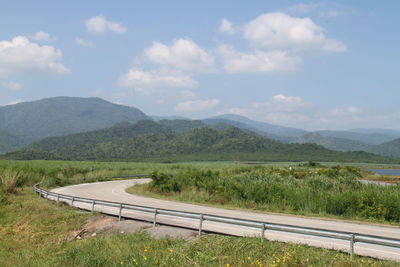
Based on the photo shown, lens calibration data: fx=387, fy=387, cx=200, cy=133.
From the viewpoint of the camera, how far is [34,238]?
67.2 ft

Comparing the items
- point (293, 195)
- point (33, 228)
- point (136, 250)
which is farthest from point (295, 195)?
point (33, 228)

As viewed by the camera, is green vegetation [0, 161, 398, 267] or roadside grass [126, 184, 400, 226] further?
roadside grass [126, 184, 400, 226]

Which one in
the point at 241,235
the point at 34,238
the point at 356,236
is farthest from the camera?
the point at 34,238

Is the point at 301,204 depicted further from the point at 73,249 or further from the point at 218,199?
the point at 73,249

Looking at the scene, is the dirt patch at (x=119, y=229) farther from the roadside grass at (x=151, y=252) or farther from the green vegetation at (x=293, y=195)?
the green vegetation at (x=293, y=195)

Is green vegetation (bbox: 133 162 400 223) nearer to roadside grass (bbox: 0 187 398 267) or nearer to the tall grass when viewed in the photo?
the tall grass

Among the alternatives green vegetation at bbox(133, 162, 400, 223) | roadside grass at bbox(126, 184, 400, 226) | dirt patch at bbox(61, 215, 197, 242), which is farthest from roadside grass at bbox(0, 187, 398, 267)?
green vegetation at bbox(133, 162, 400, 223)

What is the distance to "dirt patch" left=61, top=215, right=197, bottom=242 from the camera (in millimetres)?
17188

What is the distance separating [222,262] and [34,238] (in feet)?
39.7

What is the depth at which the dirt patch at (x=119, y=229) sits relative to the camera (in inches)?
677

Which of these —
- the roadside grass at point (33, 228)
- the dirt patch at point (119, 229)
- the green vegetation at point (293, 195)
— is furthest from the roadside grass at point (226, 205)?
the roadside grass at point (33, 228)

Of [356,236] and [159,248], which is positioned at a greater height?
[356,236]

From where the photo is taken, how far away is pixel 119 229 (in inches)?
751

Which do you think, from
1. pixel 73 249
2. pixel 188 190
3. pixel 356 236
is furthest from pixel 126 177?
pixel 356 236
